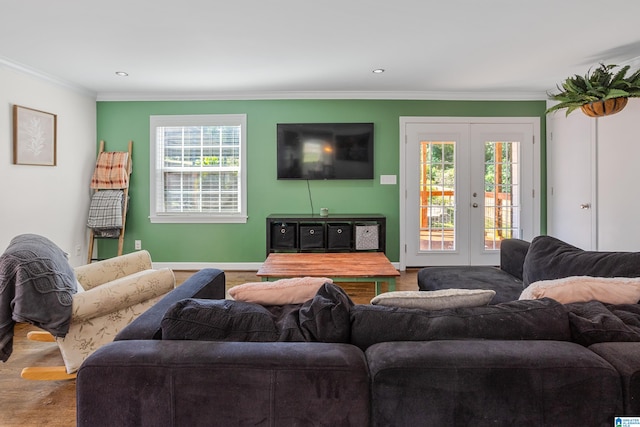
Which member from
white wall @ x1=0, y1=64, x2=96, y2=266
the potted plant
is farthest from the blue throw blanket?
the potted plant

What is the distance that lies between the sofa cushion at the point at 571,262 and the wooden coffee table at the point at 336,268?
3.04ft

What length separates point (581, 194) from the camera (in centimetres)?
455

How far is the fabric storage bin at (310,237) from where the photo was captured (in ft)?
15.7

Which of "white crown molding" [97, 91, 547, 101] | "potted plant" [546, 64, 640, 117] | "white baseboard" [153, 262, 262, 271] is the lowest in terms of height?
"white baseboard" [153, 262, 262, 271]

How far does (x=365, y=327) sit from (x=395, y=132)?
431 centimetres

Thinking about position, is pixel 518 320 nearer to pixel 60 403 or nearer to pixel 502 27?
pixel 60 403

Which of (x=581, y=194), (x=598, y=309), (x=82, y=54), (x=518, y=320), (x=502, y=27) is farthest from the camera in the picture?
(x=581, y=194)

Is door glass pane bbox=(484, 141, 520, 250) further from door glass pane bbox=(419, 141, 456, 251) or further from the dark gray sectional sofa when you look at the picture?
the dark gray sectional sofa

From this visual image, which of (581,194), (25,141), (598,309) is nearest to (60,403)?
(598,309)

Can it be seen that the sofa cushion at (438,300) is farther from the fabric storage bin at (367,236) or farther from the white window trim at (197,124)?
the white window trim at (197,124)

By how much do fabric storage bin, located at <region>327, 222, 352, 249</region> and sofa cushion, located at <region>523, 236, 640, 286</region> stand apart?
2.36 metres

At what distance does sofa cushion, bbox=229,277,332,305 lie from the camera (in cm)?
169

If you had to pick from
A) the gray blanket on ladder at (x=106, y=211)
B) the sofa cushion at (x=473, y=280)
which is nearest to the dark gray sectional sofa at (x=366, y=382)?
the sofa cushion at (x=473, y=280)

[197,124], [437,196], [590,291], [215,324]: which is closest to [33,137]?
[197,124]
